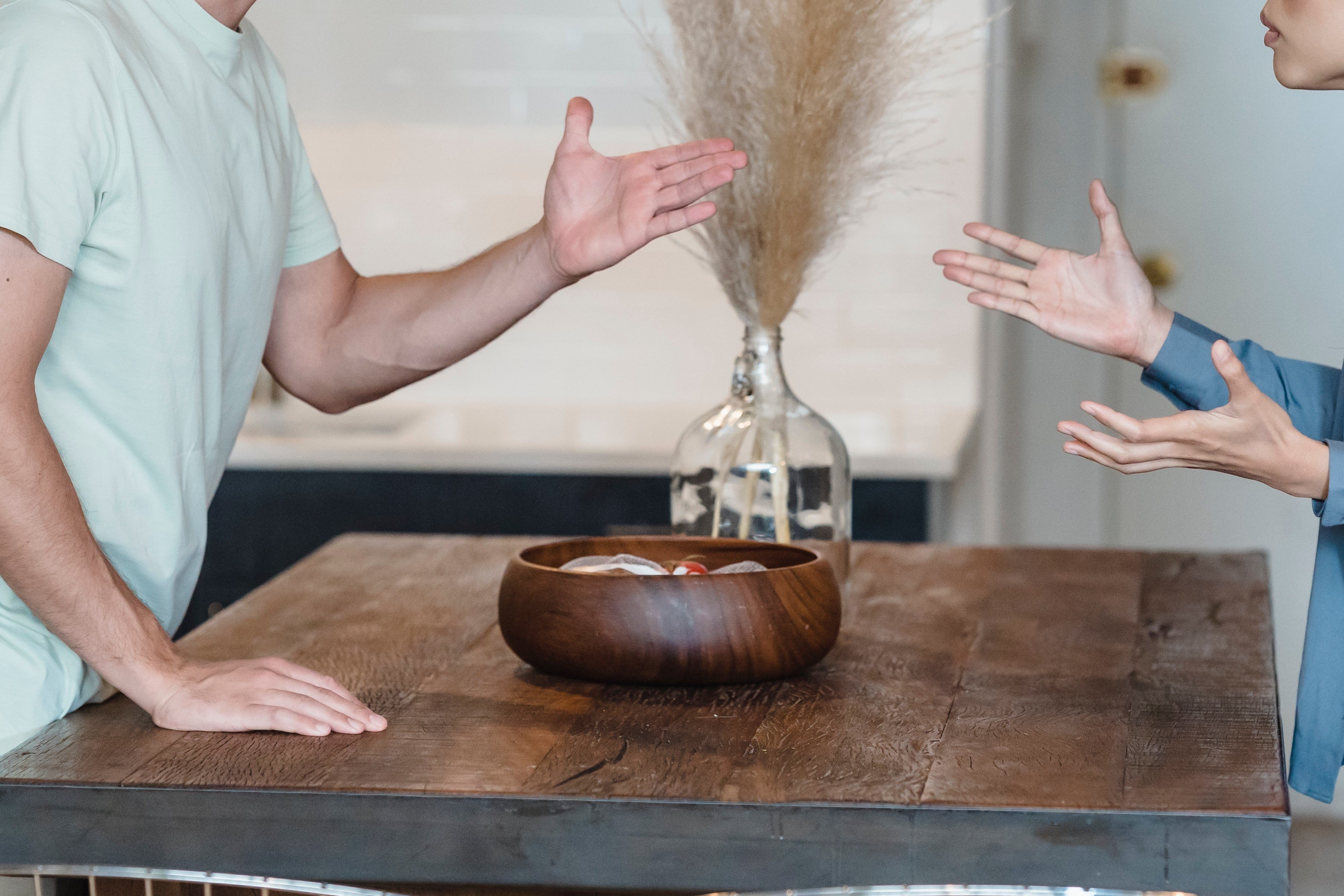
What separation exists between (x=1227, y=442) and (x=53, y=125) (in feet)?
3.01

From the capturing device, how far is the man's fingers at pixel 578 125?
1.36 metres

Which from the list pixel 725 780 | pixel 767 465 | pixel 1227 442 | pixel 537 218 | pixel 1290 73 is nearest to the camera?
pixel 725 780

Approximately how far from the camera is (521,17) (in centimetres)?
308

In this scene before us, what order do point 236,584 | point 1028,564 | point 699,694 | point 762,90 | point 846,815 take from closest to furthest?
point 846,815 → point 699,694 → point 762,90 → point 1028,564 → point 236,584

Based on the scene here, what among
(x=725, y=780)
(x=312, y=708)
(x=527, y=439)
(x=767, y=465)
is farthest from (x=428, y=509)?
(x=725, y=780)

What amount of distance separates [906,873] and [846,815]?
55 mm

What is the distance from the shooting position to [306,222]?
152 centimetres

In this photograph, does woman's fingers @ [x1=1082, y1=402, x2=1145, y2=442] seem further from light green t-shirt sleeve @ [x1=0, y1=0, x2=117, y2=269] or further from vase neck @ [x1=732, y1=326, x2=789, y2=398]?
light green t-shirt sleeve @ [x1=0, y1=0, x2=117, y2=269]

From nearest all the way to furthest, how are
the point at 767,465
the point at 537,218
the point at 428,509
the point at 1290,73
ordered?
the point at 1290,73 < the point at 767,465 < the point at 428,509 < the point at 537,218

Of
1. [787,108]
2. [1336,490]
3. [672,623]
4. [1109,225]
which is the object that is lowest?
[672,623]

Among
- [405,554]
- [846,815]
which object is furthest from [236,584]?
[846,815]

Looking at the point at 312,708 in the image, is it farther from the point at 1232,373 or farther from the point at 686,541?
the point at 1232,373

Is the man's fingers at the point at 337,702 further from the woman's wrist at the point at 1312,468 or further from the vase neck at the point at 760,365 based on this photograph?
the woman's wrist at the point at 1312,468

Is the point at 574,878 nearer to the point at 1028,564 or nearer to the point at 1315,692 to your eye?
the point at 1315,692
